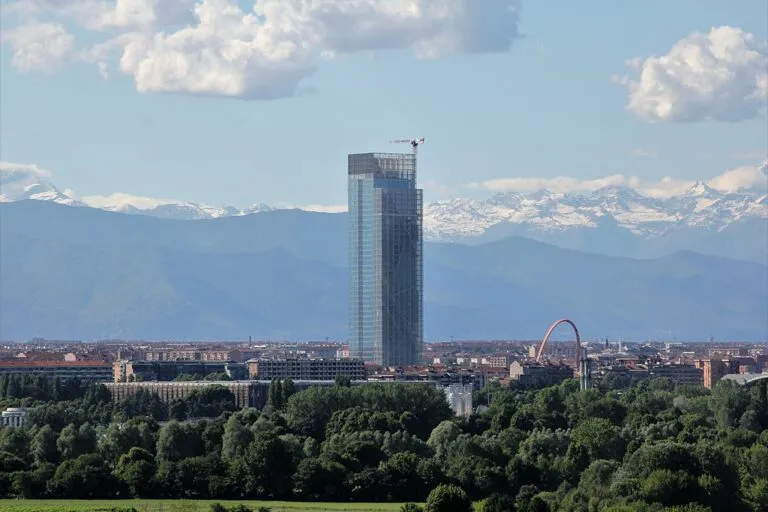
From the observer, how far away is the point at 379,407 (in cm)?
11000

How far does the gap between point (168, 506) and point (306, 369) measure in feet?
352

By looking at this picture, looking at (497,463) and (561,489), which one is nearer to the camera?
(561,489)

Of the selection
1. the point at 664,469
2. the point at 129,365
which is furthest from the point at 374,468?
the point at 129,365

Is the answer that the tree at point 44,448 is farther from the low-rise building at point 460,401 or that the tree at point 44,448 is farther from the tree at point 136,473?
the low-rise building at point 460,401

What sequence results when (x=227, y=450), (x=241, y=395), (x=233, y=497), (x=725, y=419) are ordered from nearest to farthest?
(x=233, y=497) < (x=227, y=450) < (x=725, y=419) < (x=241, y=395)

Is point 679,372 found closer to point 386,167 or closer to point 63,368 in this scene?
point 386,167

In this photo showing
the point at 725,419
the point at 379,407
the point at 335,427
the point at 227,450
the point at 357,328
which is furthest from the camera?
the point at 357,328

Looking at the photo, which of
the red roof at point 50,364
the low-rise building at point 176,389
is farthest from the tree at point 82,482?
the red roof at point 50,364

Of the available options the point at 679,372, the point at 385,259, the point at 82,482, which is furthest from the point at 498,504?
the point at 385,259

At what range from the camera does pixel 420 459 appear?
3029 inches

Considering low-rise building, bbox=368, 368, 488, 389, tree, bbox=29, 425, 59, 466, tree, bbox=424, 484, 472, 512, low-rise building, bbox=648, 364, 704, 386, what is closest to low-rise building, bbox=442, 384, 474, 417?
low-rise building, bbox=368, 368, 488, 389

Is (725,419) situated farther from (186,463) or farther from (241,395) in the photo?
(241,395)

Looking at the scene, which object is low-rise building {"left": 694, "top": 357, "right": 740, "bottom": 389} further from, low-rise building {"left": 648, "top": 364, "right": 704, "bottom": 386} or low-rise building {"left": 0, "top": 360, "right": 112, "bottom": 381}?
low-rise building {"left": 0, "top": 360, "right": 112, "bottom": 381}

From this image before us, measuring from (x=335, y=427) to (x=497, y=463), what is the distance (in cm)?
2014
